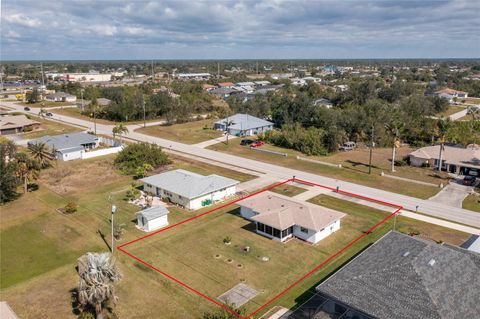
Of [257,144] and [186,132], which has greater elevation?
[186,132]

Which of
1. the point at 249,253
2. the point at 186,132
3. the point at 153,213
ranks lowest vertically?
the point at 249,253

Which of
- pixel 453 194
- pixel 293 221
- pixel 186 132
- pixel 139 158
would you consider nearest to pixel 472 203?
pixel 453 194

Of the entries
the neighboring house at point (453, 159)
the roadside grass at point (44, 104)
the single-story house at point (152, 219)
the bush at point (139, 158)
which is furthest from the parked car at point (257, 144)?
the roadside grass at point (44, 104)

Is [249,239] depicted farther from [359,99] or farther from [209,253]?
[359,99]

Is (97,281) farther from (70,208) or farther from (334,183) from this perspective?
(334,183)

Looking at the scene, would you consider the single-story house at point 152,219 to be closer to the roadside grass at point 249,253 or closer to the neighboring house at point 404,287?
the roadside grass at point 249,253

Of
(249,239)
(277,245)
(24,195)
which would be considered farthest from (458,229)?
(24,195)

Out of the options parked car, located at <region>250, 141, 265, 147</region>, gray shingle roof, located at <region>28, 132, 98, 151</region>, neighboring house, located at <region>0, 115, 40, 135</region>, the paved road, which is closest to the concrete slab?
the paved road
